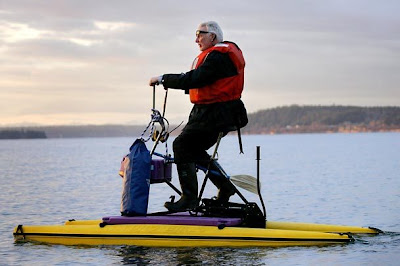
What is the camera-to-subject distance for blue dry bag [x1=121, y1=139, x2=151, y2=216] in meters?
10.4

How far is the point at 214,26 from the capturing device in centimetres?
1022

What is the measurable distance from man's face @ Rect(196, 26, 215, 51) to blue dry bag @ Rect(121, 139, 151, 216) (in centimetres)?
144

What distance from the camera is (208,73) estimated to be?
996 centimetres

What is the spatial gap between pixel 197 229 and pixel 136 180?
97 centimetres

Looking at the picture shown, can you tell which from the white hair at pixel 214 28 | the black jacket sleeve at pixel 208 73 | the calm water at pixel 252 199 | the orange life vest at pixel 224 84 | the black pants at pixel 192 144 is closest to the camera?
the calm water at pixel 252 199

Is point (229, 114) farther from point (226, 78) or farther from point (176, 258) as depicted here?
point (176, 258)

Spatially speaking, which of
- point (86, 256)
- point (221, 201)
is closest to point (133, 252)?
point (86, 256)

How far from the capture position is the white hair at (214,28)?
1020 centimetres

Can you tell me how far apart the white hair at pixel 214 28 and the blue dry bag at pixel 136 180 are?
1614 mm

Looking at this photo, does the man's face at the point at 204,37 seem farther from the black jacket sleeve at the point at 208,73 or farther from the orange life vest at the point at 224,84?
the black jacket sleeve at the point at 208,73

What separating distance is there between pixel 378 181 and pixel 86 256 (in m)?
18.8

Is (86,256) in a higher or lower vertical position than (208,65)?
lower

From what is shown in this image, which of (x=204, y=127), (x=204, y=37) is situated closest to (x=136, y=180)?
(x=204, y=127)

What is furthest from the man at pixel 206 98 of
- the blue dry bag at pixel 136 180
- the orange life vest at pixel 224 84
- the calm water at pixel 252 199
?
the calm water at pixel 252 199
